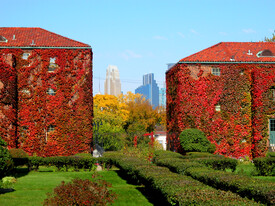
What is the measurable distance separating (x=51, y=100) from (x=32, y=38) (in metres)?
6.23

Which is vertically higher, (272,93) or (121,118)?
(272,93)

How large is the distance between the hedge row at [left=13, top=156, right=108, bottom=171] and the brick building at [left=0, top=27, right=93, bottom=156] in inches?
256

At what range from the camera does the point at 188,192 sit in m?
9.80

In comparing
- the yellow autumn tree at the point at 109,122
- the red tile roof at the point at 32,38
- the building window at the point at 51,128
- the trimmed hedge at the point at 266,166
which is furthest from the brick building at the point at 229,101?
the yellow autumn tree at the point at 109,122

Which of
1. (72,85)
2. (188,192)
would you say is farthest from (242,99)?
(188,192)

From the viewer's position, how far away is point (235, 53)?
35.9m

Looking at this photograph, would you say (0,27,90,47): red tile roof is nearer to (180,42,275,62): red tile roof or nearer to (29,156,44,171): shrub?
(180,42,275,62): red tile roof

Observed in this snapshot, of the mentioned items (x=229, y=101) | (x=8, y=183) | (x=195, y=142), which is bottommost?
(x=8, y=183)

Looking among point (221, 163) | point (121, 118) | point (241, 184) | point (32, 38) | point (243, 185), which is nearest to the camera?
point (243, 185)

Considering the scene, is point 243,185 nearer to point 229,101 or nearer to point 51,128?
point 51,128

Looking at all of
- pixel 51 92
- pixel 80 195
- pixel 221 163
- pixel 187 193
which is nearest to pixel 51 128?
pixel 51 92

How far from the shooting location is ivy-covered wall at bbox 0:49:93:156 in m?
31.6

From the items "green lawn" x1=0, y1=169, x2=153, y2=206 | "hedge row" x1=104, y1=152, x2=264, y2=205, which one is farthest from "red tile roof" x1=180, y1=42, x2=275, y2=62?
"hedge row" x1=104, y1=152, x2=264, y2=205

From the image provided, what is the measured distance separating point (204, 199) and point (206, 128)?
25.3 meters
